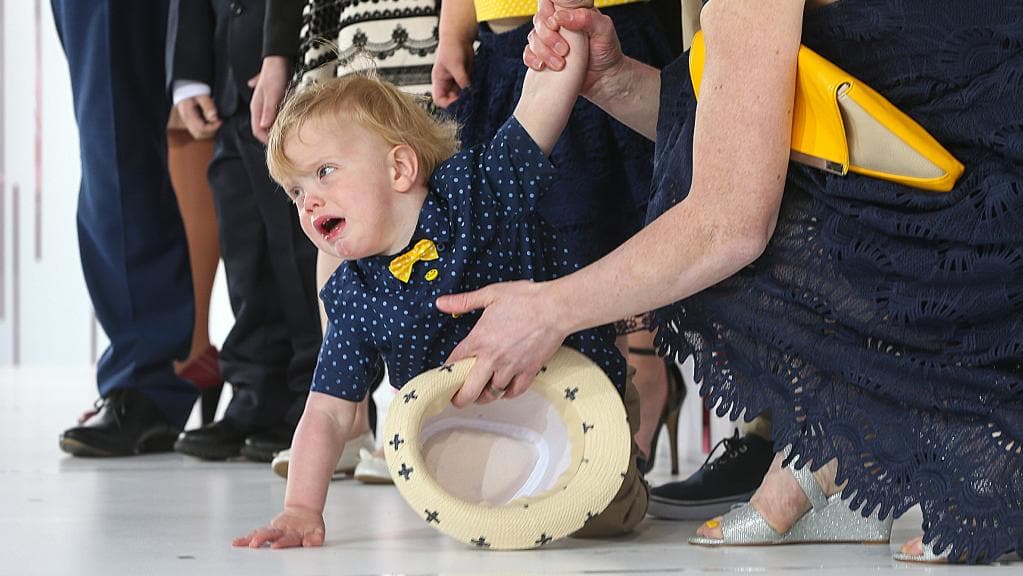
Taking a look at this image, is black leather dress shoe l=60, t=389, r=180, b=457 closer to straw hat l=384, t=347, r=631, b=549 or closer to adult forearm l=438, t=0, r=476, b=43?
adult forearm l=438, t=0, r=476, b=43

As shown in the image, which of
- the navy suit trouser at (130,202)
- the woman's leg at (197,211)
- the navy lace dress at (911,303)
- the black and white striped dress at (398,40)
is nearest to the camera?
the navy lace dress at (911,303)

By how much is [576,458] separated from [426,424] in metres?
0.17

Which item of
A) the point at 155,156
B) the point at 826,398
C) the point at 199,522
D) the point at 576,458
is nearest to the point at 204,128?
the point at 155,156

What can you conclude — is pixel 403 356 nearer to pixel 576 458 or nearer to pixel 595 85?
pixel 576 458

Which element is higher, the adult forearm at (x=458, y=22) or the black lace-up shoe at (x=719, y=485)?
the adult forearm at (x=458, y=22)

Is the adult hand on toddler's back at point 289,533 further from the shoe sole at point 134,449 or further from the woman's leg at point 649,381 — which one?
the shoe sole at point 134,449

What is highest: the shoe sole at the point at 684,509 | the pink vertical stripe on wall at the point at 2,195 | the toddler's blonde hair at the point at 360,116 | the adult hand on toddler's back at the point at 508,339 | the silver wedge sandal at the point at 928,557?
the toddler's blonde hair at the point at 360,116

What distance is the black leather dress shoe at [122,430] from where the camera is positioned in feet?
7.85

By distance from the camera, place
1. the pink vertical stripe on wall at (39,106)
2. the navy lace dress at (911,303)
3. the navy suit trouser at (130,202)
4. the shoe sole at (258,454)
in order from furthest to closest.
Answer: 1. the pink vertical stripe on wall at (39,106)
2. the navy suit trouser at (130,202)
3. the shoe sole at (258,454)
4. the navy lace dress at (911,303)

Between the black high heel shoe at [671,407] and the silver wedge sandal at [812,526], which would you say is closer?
the silver wedge sandal at [812,526]

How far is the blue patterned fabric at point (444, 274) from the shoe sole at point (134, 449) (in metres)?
1.02

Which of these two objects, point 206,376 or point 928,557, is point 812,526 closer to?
point 928,557

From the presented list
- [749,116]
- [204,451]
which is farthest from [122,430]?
[749,116]

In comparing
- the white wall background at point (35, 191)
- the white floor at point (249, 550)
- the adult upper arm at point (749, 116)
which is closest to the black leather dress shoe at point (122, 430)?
the white floor at point (249, 550)
